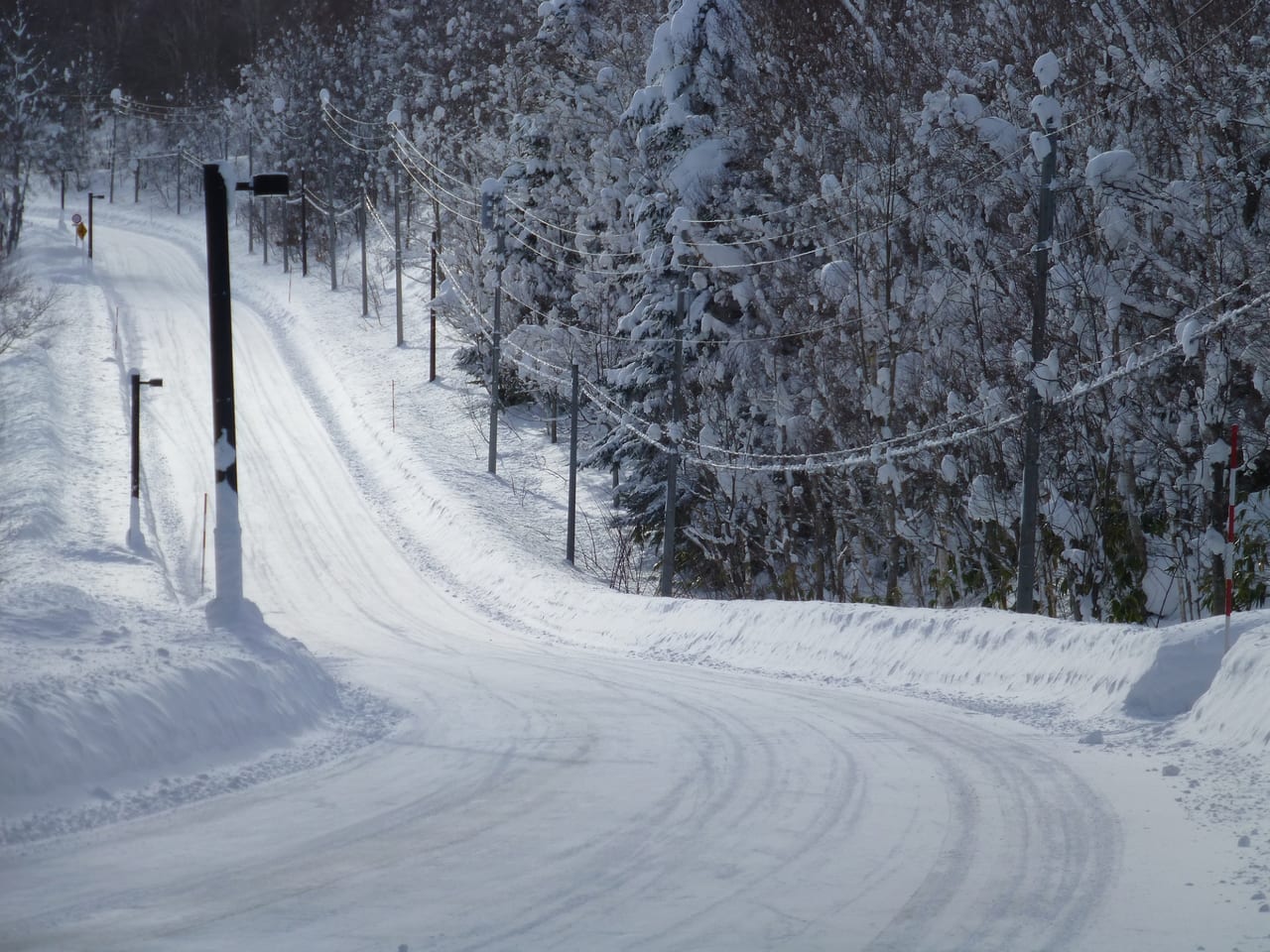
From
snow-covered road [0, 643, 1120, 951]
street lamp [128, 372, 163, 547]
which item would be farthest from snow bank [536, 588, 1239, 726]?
street lamp [128, 372, 163, 547]

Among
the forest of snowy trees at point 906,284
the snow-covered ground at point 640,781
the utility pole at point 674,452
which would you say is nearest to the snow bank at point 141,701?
the snow-covered ground at point 640,781

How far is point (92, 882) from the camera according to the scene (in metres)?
6.68

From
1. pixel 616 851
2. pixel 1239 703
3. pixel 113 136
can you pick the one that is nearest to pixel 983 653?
pixel 1239 703

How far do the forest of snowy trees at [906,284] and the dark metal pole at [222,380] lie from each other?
1111 centimetres

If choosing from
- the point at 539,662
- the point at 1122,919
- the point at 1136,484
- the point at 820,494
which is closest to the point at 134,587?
the point at 539,662

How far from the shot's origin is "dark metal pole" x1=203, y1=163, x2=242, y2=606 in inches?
554

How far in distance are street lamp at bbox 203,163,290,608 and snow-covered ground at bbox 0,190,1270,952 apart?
3.30 feet

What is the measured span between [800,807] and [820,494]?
24134 millimetres

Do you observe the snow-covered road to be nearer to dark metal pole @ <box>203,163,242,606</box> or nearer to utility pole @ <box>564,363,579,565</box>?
dark metal pole @ <box>203,163,242,606</box>

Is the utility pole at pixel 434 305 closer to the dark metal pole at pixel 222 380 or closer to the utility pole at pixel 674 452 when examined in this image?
the utility pole at pixel 674 452

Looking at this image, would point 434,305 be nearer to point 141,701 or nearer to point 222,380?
→ point 222,380

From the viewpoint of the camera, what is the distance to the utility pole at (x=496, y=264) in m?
38.6

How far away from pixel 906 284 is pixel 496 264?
16817mm

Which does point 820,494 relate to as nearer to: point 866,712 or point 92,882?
point 866,712
